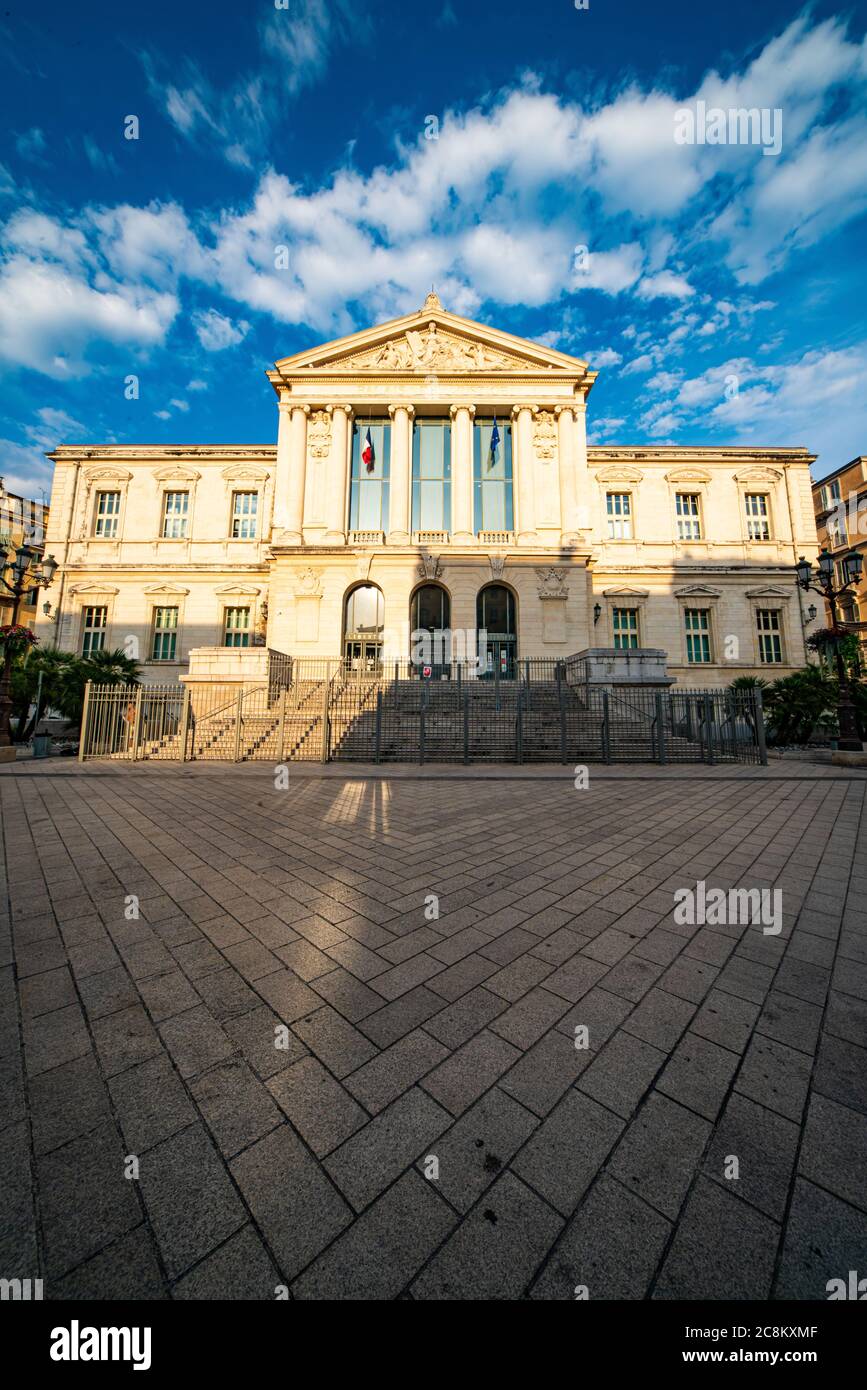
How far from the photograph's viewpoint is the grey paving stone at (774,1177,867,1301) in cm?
127

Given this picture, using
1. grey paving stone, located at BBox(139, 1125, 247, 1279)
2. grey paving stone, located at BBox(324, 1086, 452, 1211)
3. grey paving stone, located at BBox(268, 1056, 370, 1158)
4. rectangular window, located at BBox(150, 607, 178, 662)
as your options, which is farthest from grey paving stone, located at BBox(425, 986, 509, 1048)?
rectangular window, located at BBox(150, 607, 178, 662)

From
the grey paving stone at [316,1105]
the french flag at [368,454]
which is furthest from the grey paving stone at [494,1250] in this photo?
the french flag at [368,454]

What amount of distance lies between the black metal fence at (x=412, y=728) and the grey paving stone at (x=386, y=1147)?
32.6 ft

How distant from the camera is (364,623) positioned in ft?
70.2

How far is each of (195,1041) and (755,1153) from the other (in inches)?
86.3

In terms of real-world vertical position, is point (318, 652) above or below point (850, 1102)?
above

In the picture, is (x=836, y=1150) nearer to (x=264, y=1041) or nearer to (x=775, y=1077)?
(x=775, y=1077)

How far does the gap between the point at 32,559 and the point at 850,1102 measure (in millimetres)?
17496

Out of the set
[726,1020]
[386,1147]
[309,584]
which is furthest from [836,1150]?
[309,584]

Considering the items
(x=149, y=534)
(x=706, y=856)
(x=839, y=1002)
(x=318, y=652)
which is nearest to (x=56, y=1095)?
(x=839, y=1002)
